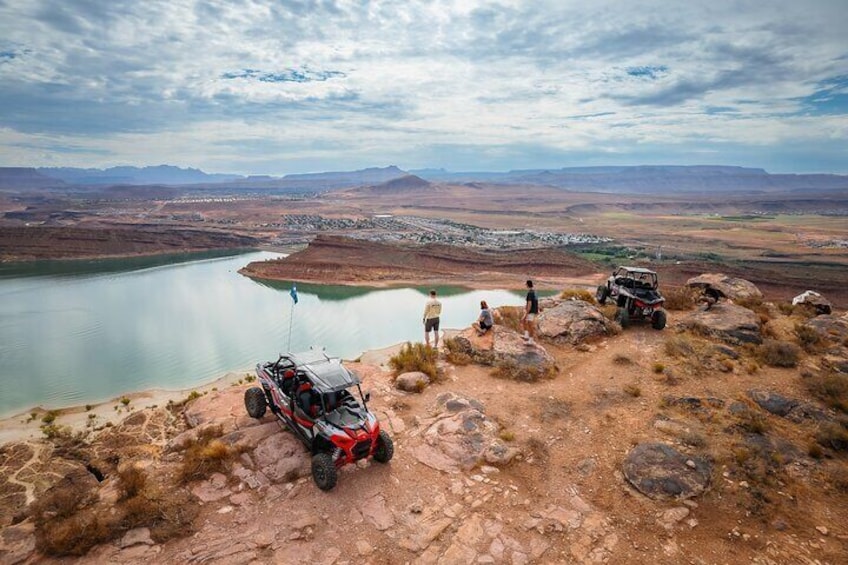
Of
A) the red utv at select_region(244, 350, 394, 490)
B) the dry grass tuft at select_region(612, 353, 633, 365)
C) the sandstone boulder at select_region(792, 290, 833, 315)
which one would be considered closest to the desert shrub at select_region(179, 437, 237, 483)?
the red utv at select_region(244, 350, 394, 490)

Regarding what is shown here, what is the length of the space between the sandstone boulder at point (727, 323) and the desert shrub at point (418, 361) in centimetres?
772

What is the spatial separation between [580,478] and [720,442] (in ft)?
8.79

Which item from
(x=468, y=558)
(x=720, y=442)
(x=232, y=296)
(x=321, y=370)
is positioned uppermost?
(x=321, y=370)

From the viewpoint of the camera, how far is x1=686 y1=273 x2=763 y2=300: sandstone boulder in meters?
16.4

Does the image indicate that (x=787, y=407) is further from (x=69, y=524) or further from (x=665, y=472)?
(x=69, y=524)

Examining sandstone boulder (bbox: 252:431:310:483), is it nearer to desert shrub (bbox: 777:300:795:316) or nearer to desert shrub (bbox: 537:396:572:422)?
desert shrub (bbox: 537:396:572:422)

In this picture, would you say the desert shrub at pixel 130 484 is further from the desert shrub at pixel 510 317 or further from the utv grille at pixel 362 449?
the desert shrub at pixel 510 317

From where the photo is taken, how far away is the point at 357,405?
7.91 metres

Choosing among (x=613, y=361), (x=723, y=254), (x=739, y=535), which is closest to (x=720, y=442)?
(x=739, y=535)

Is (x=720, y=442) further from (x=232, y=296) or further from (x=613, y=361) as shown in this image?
(x=232, y=296)

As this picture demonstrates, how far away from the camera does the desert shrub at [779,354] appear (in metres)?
11.0

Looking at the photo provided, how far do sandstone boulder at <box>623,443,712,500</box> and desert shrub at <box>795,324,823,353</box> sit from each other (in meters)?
7.23

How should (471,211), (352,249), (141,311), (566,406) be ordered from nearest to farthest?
(566,406) → (141,311) → (352,249) → (471,211)

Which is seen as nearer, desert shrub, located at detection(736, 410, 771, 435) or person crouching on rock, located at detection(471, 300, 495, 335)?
desert shrub, located at detection(736, 410, 771, 435)
